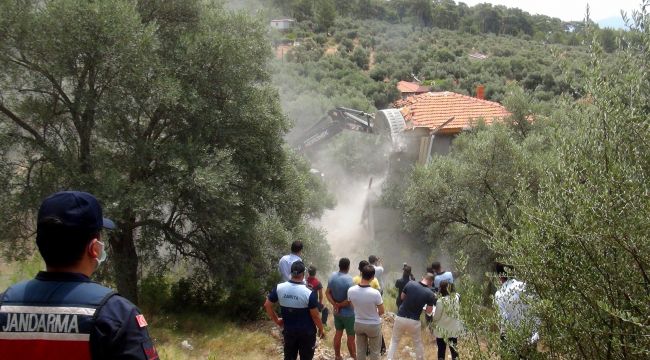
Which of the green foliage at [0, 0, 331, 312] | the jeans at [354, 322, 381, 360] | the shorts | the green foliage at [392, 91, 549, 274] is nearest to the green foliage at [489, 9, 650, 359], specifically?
the jeans at [354, 322, 381, 360]

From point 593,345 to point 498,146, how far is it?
33.6 ft

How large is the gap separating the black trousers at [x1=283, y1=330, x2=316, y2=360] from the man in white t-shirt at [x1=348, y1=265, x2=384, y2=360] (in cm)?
103

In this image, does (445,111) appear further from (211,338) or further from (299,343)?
(299,343)

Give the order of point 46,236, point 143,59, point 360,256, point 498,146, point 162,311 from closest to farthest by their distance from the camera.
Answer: point 46,236, point 143,59, point 162,311, point 498,146, point 360,256

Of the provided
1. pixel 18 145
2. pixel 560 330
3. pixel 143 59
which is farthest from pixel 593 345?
pixel 18 145

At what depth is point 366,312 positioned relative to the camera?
7.45 m

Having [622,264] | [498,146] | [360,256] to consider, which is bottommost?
[360,256]

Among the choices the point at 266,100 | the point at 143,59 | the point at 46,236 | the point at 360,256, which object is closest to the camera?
the point at 46,236

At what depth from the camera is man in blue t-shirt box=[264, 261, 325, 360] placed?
640cm

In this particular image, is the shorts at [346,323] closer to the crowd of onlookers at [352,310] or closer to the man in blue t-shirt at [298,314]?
the crowd of onlookers at [352,310]

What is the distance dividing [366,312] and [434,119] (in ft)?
67.4

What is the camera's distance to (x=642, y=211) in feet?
11.8

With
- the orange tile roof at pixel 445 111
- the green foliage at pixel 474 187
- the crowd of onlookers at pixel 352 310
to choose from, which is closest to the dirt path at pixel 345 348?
the crowd of onlookers at pixel 352 310

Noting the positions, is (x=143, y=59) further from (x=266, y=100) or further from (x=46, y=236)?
(x=46, y=236)
